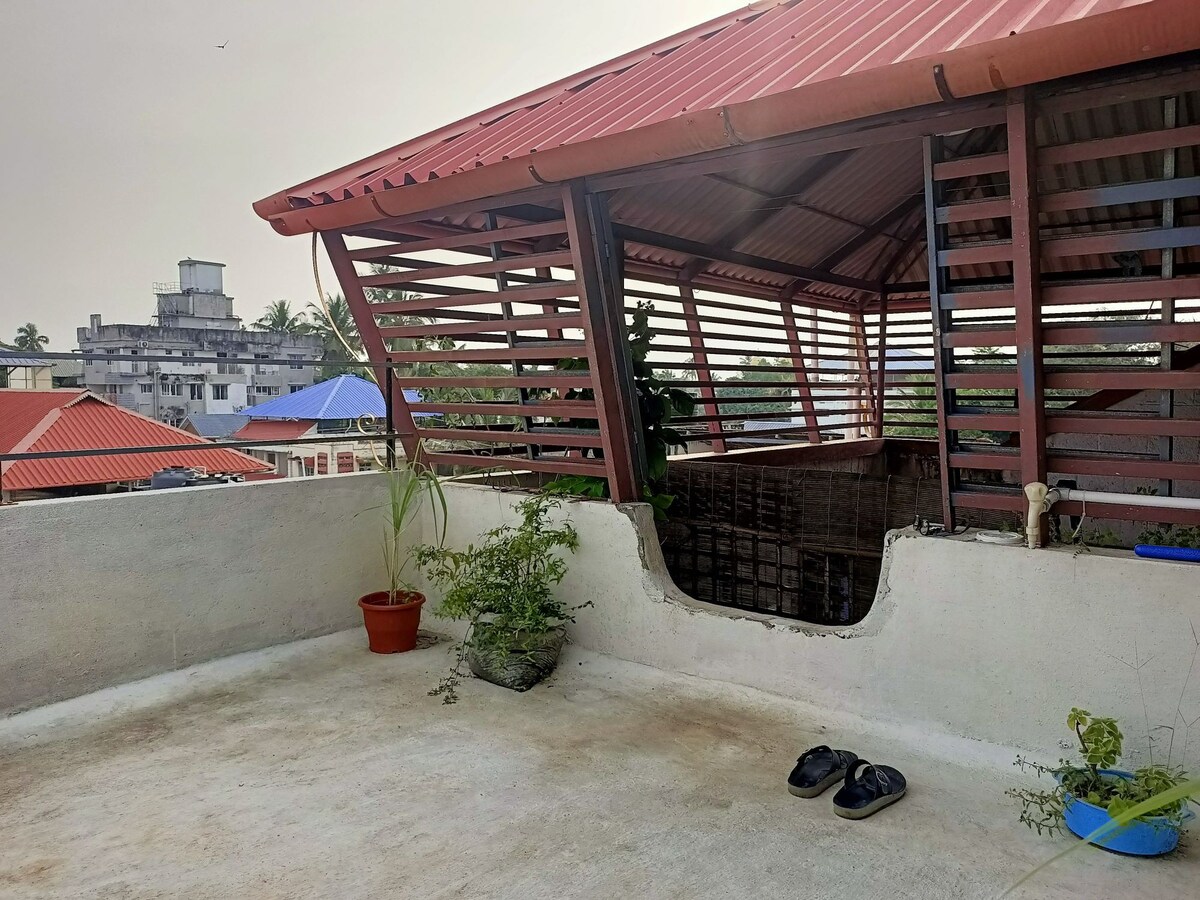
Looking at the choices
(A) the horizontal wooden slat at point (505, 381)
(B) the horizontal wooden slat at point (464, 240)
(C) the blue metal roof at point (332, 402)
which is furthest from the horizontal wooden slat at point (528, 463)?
(C) the blue metal roof at point (332, 402)

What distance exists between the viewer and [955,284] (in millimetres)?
3436

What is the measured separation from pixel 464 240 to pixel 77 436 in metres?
18.5

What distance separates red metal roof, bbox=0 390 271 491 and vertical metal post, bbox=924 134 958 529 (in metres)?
16.3

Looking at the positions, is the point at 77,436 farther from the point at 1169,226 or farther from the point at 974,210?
the point at 1169,226

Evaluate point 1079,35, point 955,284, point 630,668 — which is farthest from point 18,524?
point 1079,35

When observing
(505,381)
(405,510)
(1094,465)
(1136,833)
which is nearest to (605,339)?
(505,381)

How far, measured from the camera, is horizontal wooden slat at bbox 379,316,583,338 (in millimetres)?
4387

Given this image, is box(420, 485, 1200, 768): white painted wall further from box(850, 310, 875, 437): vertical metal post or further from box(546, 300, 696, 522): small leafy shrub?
box(850, 310, 875, 437): vertical metal post

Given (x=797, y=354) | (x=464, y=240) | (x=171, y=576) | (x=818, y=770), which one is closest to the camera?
(x=818, y=770)

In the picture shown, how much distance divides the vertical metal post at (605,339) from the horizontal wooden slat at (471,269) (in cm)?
16

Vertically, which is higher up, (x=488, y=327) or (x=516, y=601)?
(x=488, y=327)

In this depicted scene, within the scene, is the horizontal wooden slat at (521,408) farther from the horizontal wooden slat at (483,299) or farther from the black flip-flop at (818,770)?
the black flip-flop at (818,770)

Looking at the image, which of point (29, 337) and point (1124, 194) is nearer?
point (1124, 194)

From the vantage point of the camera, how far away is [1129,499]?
9.78 ft
